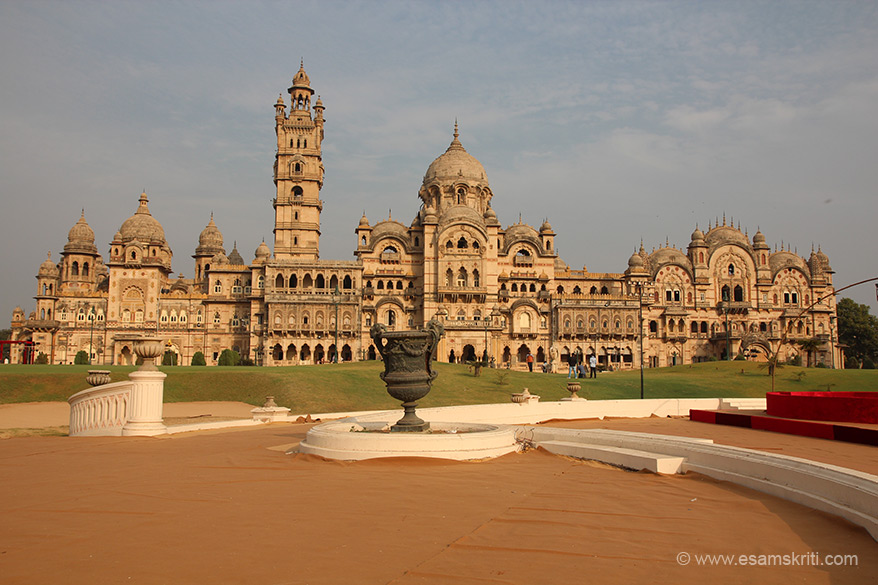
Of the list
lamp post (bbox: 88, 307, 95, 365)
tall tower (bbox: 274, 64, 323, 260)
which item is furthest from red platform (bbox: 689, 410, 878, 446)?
lamp post (bbox: 88, 307, 95, 365)

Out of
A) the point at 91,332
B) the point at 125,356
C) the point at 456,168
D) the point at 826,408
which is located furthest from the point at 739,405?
the point at 91,332

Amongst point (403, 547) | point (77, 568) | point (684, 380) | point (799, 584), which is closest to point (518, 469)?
point (403, 547)

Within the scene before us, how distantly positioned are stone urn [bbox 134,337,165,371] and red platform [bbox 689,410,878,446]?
1354 cm

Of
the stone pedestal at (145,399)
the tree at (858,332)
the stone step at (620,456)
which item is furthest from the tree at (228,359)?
the tree at (858,332)

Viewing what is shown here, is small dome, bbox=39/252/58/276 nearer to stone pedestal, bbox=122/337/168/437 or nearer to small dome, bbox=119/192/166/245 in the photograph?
small dome, bbox=119/192/166/245

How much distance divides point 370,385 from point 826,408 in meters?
17.4

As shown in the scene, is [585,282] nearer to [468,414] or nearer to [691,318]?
[691,318]

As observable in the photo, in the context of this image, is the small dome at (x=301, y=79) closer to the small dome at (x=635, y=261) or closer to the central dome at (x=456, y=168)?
the central dome at (x=456, y=168)

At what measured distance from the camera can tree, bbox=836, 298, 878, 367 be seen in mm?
68438

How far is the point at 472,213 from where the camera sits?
54.2 metres

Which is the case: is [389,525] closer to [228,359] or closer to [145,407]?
[145,407]

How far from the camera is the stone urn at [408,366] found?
1123cm

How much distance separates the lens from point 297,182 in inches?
2172

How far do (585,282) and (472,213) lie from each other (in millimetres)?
13943
